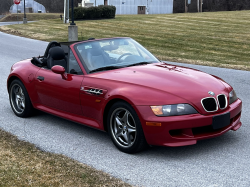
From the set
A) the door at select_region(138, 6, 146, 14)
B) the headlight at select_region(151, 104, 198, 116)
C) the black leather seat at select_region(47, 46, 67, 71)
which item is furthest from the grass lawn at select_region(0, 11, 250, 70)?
the door at select_region(138, 6, 146, 14)

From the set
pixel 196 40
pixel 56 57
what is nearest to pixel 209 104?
pixel 56 57

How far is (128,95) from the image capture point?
470 cm

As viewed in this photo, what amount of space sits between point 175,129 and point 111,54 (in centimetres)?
196

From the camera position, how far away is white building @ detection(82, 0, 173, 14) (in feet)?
195

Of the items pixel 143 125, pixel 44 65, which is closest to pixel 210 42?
pixel 44 65

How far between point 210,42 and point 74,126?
15.7 meters

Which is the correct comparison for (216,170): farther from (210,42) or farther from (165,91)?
(210,42)

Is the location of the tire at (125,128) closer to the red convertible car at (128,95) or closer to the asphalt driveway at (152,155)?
the red convertible car at (128,95)

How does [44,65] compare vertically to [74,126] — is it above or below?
above

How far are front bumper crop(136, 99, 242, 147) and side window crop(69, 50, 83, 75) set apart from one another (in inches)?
57.5

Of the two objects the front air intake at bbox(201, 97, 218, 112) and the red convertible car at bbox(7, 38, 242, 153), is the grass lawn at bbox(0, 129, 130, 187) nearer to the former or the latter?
the red convertible car at bbox(7, 38, 242, 153)

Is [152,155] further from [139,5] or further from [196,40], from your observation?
[139,5]

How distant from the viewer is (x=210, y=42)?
67.5 ft

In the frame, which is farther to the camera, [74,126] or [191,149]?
[74,126]
